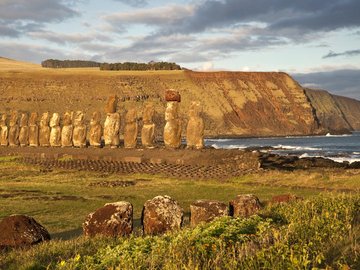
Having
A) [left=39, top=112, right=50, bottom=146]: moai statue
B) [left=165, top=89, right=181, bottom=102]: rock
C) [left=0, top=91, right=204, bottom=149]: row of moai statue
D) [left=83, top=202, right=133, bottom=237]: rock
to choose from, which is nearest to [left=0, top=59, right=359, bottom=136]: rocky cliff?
Result: [left=0, top=91, right=204, bottom=149]: row of moai statue

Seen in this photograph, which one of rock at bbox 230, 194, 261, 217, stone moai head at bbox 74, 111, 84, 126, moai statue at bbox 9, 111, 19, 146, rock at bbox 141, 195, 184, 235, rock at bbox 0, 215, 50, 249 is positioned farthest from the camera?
moai statue at bbox 9, 111, 19, 146

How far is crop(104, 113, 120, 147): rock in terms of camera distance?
39.5 meters

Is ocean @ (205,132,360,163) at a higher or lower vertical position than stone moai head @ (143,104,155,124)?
lower

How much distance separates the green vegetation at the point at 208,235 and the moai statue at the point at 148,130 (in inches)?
503

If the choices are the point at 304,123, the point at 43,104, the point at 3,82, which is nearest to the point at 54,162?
the point at 43,104

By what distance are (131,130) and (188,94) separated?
9235 cm

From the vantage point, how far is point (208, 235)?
8305 mm

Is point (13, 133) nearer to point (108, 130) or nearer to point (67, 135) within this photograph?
point (67, 135)

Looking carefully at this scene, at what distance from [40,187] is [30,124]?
23584 mm

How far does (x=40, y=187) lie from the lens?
82.3 feet

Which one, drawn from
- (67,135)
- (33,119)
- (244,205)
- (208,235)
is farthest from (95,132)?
(208,235)

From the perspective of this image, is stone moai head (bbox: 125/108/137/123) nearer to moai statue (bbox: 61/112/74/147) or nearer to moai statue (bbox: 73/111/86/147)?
moai statue (bbox: 73/111/86/147)

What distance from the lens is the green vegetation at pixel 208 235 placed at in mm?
6562

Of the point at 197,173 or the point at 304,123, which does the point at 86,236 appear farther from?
the point at 304,123
